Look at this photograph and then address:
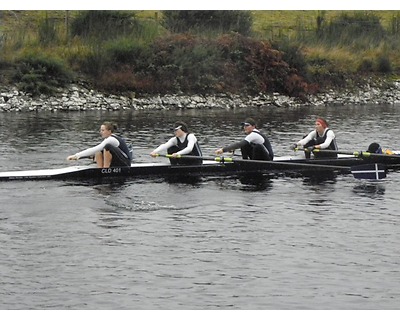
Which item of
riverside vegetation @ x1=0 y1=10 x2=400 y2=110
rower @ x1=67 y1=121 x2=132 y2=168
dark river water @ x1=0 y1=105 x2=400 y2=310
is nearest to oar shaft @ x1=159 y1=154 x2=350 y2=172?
dark river water @ x1=0 y1=105 x2=400 y2=310

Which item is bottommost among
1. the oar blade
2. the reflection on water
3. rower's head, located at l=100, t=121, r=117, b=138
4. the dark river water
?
the dark river water

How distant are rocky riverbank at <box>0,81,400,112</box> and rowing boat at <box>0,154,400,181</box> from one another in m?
24.7

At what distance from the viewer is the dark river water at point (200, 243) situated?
1741cm

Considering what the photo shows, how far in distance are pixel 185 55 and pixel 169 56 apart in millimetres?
1013

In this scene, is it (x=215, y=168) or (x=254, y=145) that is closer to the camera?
(x=254, y=145)

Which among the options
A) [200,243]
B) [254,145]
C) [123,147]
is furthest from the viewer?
[254,145]

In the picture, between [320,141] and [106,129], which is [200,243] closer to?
[106,129]

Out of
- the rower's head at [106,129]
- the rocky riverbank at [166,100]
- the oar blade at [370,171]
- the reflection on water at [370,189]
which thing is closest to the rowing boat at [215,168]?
the oar blade at [370,171]

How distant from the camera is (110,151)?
2681cm

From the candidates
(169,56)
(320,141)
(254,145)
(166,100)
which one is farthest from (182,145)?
(169,56)

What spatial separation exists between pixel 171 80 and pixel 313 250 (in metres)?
39.3

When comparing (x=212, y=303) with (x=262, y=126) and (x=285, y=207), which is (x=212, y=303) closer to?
(x=285, y=207)

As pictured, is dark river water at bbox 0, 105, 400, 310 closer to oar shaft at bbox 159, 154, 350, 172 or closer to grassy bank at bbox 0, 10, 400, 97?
oar shaft at bbox 159, 154, 350, 172

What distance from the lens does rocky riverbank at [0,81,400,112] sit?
52906mm
